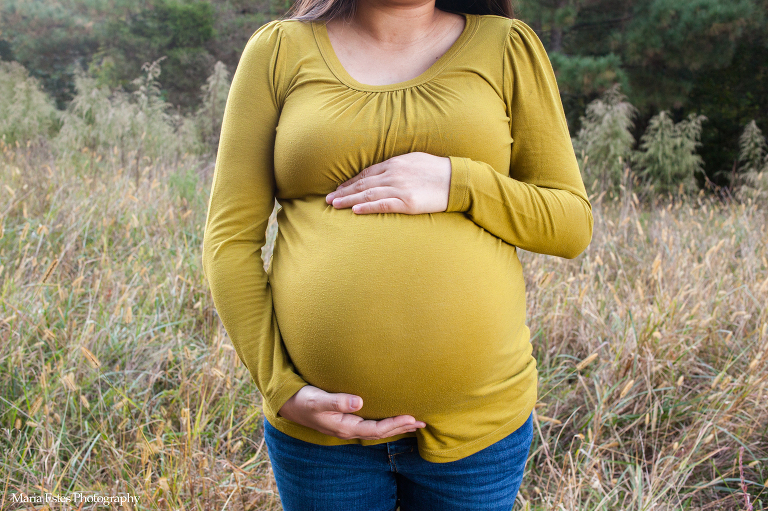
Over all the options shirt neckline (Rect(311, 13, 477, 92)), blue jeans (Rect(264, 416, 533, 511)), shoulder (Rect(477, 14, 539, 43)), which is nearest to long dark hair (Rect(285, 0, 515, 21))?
shirt neckline (Rect(311, 13, 477, 92))

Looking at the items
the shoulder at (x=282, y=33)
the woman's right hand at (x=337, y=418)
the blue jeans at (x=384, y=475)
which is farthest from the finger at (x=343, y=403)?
the shoulder at (x=282, y=33)

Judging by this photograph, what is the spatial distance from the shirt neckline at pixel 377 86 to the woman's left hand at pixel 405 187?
7.9 inches

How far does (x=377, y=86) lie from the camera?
122 centimetres

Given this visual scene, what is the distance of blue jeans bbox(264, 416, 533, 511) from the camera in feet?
3.83

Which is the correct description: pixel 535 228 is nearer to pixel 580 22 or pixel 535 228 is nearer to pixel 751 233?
pixel 751 233

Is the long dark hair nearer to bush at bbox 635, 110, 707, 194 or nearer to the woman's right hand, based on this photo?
the woman's right hand

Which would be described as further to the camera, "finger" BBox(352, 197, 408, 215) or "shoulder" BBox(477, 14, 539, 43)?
"shoulder" BBox(477, 14, 539, 43)

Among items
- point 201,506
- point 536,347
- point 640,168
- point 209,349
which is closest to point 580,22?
point 640,168

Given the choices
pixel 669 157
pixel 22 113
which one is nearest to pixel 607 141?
pixel 669 157

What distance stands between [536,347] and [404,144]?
190 cm

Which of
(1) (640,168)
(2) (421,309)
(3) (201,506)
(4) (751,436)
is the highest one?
(2) (421,309)

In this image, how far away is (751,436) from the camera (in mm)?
2176

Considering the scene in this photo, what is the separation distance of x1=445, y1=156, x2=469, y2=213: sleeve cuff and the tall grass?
1.00 m

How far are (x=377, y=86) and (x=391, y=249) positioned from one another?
0.41m
